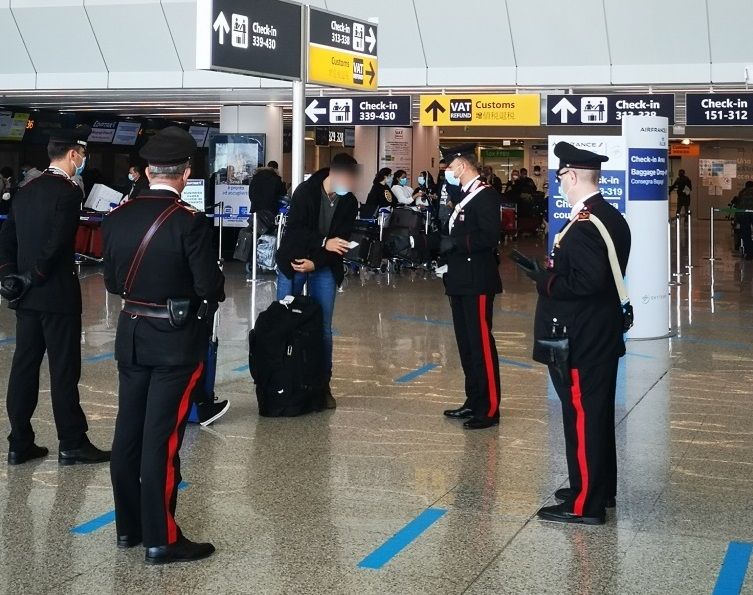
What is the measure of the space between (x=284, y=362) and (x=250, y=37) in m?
2.33

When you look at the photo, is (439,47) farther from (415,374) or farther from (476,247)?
(476,247)

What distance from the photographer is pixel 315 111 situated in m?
18.4

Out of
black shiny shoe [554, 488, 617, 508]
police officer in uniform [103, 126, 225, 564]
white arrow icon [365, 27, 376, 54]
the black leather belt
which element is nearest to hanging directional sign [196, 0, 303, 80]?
white arrow icon [365, 27, 376, 54]

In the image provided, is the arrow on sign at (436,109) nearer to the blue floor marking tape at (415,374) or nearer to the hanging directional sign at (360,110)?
the hanging directional sign at (360,110)

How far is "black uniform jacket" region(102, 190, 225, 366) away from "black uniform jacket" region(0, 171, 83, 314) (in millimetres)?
1515

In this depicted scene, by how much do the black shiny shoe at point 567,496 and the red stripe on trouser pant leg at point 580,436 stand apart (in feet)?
0.14

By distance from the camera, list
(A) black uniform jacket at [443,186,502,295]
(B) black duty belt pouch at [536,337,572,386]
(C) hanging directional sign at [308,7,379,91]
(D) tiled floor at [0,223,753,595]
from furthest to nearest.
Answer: (C) hanging directional sign at [308,7,379,91] → (A) black uniform jacket at [443,186,502,295] → (B) black duty belt pouch at [536,337,572,386] → (D) tiled floor at [0,223,753,595]

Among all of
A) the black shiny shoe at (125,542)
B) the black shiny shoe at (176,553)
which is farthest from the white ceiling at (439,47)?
the black shiny shoe at (176,553)

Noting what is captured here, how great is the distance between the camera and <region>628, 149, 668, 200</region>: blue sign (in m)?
11.7

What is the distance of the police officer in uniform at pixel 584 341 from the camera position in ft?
18.1

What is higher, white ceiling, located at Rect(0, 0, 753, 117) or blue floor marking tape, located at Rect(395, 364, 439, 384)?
white ceiling, located at Rect(0, 0, 753, 117)

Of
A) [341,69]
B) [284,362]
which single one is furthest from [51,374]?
[341,69]

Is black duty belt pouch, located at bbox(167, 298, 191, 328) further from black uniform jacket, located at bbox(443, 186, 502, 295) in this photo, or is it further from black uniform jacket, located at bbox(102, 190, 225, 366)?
black uniform jacket, located at bbox(443, 186, 502, 295)

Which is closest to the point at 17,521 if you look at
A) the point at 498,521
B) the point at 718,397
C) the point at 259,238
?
the point at 498,521
